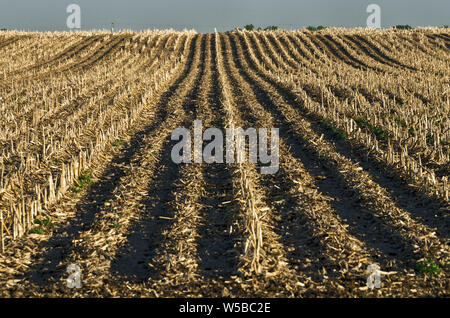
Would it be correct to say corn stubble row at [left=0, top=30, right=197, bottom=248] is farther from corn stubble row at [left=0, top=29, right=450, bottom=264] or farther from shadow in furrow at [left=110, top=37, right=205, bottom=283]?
shadow in furrow at [left=110, top=37, right=205, bottom=283]

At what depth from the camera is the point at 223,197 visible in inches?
408

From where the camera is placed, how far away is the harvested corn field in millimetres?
7035

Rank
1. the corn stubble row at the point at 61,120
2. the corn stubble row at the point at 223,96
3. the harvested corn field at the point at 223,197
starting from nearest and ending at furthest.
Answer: the harvested corn field at the point at 223,197, the corn stubble row at the point at 61,120, the corn stubble row at the point at 223,96

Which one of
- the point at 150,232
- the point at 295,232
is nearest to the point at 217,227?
the point at 150,232

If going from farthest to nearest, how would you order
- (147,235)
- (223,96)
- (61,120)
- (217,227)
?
(223,96)
(61,120)
(217,227)
(147,235)

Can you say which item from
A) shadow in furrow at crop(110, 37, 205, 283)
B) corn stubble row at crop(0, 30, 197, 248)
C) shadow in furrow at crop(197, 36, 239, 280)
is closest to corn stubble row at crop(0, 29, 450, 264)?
corn stubble row at crop(0, 30, 197, 248)

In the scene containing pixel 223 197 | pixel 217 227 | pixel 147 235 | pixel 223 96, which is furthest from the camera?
pixel 223 96

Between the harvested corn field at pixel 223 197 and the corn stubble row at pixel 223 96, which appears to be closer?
the harvested corn field at pixel 223 197

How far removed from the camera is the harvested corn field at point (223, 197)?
704 centimetres

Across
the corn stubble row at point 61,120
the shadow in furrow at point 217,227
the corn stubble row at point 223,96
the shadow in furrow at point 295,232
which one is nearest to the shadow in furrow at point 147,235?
the shadow in furrow at point 217,227

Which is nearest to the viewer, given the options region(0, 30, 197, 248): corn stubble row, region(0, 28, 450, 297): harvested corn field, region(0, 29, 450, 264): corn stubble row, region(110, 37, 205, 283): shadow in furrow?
region(0, 28, 450, 297): harvested corn field

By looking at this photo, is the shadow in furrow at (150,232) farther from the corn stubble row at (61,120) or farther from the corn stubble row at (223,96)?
the corn stubble row at (61,120)

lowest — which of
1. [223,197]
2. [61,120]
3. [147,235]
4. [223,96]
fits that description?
[147,235]

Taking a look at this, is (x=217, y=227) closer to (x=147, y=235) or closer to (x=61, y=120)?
(x=147, y=235)
